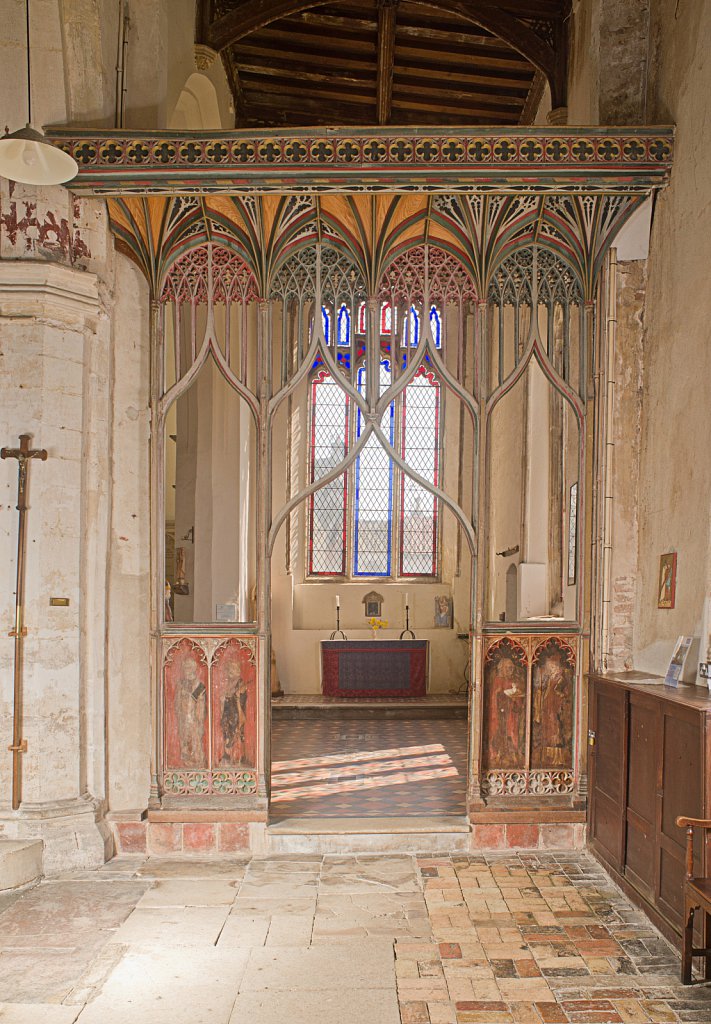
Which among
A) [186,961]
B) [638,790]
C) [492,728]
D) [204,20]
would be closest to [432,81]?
[204,20]

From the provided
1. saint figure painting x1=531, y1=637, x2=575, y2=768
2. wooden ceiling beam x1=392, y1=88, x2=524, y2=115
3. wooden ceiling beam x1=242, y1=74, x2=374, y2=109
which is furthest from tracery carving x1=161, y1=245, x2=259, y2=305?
wooden ceiling beam x1=392, y1=88, x2=524, y2=115

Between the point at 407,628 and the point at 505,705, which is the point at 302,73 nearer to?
the point at 407,628

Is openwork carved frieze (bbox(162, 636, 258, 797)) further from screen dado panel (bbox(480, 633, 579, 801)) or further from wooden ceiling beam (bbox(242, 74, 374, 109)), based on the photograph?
wooden ceiling beam (bbox(242, 74, 374, 109))

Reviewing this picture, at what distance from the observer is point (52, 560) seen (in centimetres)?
544

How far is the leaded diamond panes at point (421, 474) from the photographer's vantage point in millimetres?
12508

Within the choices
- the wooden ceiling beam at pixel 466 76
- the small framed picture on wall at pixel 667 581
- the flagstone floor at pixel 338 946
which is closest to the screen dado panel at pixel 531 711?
the flagstone floor at pixel 338 946

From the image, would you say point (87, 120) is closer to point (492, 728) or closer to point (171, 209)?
point (171, 209)

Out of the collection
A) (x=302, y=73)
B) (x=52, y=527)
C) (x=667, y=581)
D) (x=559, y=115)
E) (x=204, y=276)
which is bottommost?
(x=667, y=581)

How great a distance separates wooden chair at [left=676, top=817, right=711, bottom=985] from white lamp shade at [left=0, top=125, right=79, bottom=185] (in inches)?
159

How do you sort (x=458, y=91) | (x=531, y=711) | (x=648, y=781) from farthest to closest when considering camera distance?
(x=458, y=91) < (x=531, y=711) < (x=648, y=781)

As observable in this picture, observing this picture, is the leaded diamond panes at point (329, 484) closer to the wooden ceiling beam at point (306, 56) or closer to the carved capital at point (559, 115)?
the wooden ceiling beam at point (306, 56)

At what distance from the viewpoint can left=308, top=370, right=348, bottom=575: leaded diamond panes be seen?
1241 centimetres

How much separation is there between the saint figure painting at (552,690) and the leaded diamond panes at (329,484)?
6.60 metres

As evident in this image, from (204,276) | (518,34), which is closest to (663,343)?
(204,276)
